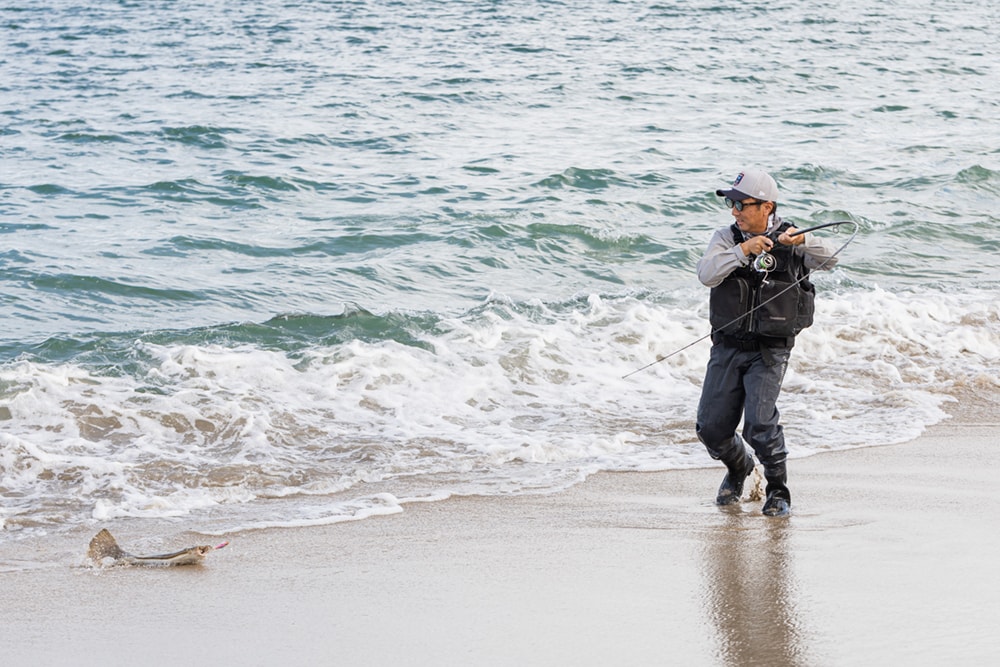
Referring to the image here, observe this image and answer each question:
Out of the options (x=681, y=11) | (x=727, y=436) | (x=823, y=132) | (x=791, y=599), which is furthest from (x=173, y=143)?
(x=681, y=11)

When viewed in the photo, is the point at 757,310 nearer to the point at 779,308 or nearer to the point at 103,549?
the point at 779,308

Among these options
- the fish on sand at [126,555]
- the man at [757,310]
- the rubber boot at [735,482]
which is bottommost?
the rubber boot at [735,482]

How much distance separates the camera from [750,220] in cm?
527

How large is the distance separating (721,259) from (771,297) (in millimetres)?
276

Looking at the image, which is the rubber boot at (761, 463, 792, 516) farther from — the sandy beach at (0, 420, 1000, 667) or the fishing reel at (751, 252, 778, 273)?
the fishing reel at (751, 252, 778, 273)

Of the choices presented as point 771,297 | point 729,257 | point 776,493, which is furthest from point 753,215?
point 776,493

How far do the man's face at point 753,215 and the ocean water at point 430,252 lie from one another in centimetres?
163

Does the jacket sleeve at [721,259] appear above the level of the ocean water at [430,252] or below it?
above

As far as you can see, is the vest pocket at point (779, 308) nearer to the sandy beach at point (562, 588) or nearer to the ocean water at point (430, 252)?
the sandy beach at point (562, 588)

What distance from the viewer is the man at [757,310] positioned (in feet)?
17.0

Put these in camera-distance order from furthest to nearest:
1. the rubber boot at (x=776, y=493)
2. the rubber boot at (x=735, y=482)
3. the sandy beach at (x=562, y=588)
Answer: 1. the rubber boot at (x=735, y=482)
2. the rubber boot at (x=776, y=493)
3. the sandy beach at (x=562, y=588)

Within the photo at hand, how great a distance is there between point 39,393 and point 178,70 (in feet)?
50.3

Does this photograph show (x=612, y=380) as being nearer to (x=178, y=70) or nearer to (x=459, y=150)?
(x=459, y=150)

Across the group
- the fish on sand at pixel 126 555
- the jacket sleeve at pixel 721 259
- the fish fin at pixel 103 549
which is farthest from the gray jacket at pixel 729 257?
the fish fin at pixel 103 549
